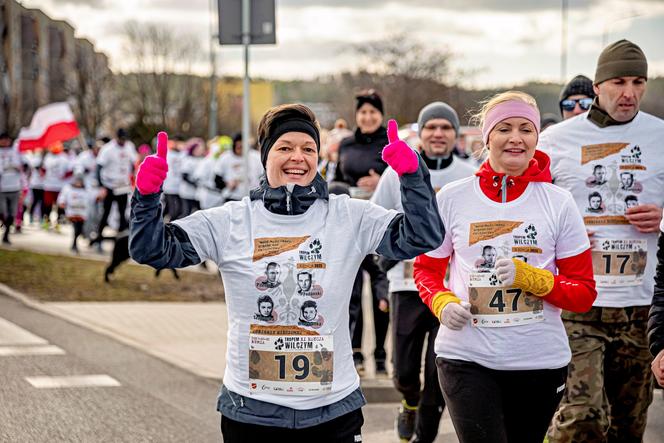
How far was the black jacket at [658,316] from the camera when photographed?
414cm

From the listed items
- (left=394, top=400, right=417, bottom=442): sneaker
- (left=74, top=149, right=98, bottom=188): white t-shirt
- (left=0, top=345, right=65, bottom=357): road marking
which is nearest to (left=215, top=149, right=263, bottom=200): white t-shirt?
(left=0, top=345, right=65, bottom=357): road marking

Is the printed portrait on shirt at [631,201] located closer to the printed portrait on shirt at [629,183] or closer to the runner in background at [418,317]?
the printed portrait on shirt at [629,183]

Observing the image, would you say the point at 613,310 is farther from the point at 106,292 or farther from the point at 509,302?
the point at 106,292

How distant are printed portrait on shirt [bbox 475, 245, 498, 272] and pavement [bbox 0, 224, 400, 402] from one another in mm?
4027

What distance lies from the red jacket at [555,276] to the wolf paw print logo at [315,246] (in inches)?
33.0

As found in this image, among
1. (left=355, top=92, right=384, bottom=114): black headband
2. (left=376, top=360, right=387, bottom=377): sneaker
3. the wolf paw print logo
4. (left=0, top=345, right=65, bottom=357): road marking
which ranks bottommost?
(left=376, top=360, right=387, bottom=377): sneaker

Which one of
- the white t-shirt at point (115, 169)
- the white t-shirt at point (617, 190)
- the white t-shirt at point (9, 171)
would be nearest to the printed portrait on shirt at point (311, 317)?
the white t-shirt at point (617, 190)

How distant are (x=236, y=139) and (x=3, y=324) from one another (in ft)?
18.9

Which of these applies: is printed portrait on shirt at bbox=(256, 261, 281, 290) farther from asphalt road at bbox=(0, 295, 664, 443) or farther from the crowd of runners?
asphalt road at bbox=(0, 295, 664, 443)

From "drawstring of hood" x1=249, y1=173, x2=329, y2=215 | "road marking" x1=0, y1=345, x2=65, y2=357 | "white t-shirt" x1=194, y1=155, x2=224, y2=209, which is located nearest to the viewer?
"drawstring of hood" x1=249, y1=173, x2=329, y2=215

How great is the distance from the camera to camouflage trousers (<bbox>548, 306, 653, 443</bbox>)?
209 inches

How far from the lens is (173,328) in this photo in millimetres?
10828

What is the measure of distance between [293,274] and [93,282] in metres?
10.7

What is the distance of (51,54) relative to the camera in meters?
69.9
